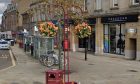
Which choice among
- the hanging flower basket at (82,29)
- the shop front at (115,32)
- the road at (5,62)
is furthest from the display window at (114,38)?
the hanging flower basket at (82,29)

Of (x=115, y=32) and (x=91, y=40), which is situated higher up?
(x=115, y=32)

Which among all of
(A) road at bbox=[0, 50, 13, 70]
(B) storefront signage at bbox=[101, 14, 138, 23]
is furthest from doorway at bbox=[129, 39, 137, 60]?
(A) road at bbox=[0, 50, 13, 70]

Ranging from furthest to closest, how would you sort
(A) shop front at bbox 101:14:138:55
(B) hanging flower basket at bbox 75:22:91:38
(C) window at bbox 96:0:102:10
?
(C) window at bbox 96:0:102:10 → (A) shop front at bbox 101:14:138:55 → (B) hanging flower basket at bbox 75:22:91:38

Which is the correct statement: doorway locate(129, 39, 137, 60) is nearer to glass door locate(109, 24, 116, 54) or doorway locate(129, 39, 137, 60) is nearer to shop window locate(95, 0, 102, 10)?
glass door locate(109, 24, 116, 54)

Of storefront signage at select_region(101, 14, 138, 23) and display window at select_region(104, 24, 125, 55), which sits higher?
storefront signage at select_region(101, 14, 138, 23)

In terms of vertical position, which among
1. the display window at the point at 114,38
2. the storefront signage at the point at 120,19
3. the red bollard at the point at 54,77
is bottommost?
the red bollard at the point at 54,77

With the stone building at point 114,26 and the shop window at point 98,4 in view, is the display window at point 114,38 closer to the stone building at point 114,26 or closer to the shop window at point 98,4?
the stone building at point 114,26

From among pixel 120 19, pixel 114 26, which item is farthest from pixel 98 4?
pixel 120 19

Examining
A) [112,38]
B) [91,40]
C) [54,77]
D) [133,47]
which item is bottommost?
[54,77]

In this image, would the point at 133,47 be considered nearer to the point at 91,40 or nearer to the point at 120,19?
the point at 120,19

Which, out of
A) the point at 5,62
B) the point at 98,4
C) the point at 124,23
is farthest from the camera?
the point at 98,4

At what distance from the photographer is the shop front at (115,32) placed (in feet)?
120

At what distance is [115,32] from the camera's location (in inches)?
1553

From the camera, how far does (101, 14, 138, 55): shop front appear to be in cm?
3656
